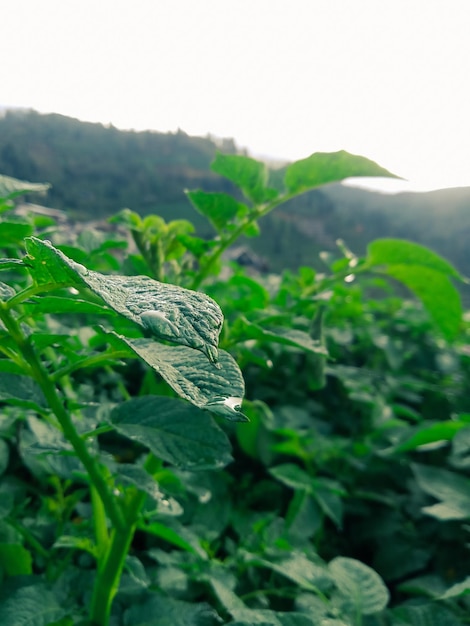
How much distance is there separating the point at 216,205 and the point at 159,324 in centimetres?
47

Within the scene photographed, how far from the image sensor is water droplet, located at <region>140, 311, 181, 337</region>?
200 millimetres

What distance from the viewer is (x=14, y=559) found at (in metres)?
0.56

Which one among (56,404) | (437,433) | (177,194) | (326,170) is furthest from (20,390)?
(177,194)

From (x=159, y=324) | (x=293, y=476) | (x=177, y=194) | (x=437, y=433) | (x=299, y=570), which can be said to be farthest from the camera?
(x=177, y=194)

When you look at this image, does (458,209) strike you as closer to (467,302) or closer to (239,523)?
(467,302)

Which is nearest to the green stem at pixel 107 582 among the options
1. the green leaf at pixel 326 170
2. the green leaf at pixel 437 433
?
the green leaf at pixel 326 170

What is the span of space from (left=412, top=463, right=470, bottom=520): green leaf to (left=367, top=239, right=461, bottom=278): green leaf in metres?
0.38

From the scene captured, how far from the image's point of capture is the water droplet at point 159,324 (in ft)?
0.66

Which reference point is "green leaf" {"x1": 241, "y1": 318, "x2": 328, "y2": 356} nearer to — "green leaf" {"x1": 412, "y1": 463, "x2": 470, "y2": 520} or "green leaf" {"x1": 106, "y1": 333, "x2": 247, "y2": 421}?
"green leaf" {"x1": 106, "y1": 333, "x2": 247, "y2": 421}

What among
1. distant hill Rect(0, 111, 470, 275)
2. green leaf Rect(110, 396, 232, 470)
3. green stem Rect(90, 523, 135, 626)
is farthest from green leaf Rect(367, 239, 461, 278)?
distant hill Rect(0, 111, 470, 275)

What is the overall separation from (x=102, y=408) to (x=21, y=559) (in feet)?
0.64

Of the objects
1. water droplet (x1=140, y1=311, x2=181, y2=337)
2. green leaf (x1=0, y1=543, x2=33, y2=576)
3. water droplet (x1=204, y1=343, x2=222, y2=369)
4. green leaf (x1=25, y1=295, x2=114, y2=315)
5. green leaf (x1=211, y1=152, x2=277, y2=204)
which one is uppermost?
green leaf (x1=211, y1=152, x2=277, y2=204)

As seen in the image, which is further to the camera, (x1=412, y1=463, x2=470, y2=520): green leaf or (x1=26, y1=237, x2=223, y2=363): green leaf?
(x1=412, y1=463, x2=470, y2=520): green leaf

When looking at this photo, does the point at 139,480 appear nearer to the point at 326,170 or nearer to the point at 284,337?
the point at 284,337
